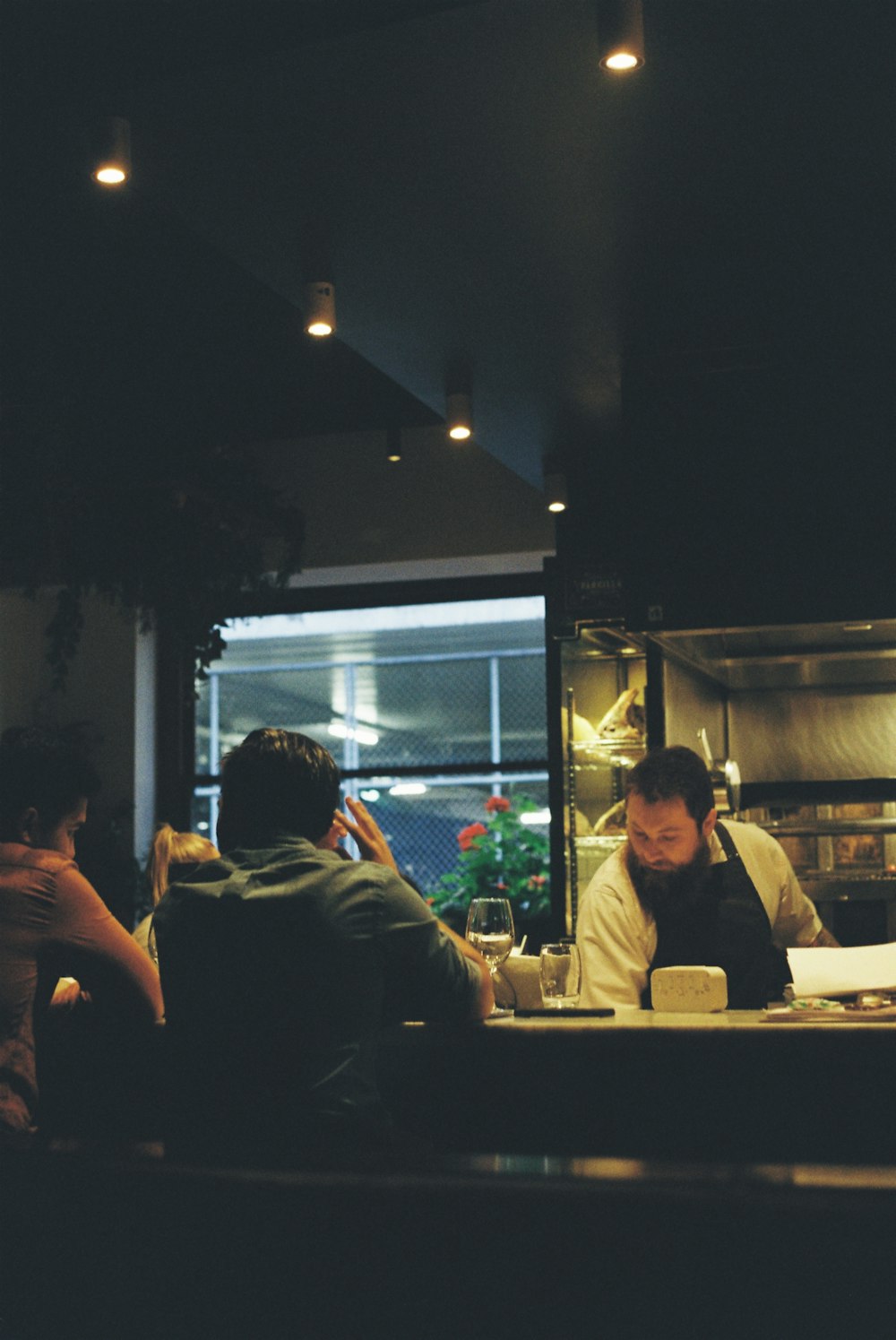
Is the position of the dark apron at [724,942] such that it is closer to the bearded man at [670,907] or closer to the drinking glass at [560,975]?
the bearded man at [670,907]

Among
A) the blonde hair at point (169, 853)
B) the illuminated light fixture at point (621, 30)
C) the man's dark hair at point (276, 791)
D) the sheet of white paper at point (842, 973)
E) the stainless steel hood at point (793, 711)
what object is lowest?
the sheet of white paper at point (842, 973)

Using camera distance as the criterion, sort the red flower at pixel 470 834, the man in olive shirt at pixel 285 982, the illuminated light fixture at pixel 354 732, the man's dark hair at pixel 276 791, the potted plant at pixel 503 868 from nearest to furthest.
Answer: the man in olive shirt at pixel 285 982, the man's dark hair at pixel 276 791, the potted plant at pixel 503 868, the red flower at pixel 470 834, the illuminated light fixture at pixel 354 732

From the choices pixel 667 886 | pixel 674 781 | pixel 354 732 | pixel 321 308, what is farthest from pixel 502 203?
pixel 354 732

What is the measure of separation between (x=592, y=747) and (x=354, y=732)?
2710 mm

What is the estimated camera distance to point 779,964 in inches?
130

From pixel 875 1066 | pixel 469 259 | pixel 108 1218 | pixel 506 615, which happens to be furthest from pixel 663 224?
pixel 506 615

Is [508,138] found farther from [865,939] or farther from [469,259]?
[865,939]

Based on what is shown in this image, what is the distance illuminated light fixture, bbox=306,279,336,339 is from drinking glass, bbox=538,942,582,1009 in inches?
70.9

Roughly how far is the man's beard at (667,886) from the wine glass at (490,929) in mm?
755

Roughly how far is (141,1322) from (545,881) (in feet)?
18.3

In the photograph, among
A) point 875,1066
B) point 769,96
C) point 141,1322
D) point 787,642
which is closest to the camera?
point 141,1322

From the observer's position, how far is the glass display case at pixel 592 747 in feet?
15.5

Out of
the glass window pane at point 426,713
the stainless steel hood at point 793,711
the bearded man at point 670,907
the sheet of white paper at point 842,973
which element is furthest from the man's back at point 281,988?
the glass window pane at point 426,713

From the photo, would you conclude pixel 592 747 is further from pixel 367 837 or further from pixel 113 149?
pixel 113 149
